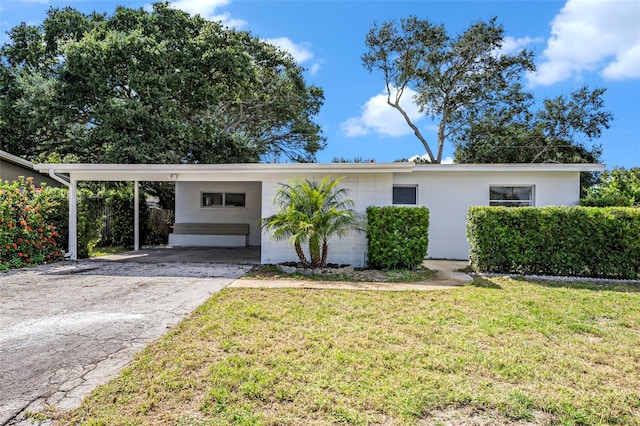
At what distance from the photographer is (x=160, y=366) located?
3402 millimetres

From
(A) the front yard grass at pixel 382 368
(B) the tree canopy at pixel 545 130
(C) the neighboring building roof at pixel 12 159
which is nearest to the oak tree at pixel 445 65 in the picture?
(B) the tree canopy at pixel 545 130

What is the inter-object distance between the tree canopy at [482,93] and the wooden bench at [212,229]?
13.1 metres

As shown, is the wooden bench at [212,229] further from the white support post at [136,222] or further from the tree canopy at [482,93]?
the tree canopy at [482,93]

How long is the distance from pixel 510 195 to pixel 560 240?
3090 millimetres

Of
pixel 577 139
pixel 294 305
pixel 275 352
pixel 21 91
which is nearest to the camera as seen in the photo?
pixel 275 352

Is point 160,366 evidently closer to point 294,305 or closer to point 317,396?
→ point 317,396

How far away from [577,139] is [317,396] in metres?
24.7

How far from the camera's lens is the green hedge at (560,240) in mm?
7941

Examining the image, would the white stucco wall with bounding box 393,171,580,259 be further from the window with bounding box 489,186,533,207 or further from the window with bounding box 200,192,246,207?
the window with bounding box 200,192,246,207

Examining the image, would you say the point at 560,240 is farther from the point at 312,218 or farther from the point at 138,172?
the point at 138,172

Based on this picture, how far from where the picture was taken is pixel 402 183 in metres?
11.0

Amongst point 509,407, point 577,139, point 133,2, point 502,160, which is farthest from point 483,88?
point 509,407

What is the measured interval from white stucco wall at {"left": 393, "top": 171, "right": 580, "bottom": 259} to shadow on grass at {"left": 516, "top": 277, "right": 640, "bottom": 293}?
11.0ft

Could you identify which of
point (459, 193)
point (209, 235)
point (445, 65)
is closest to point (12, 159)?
point (209, 235)
